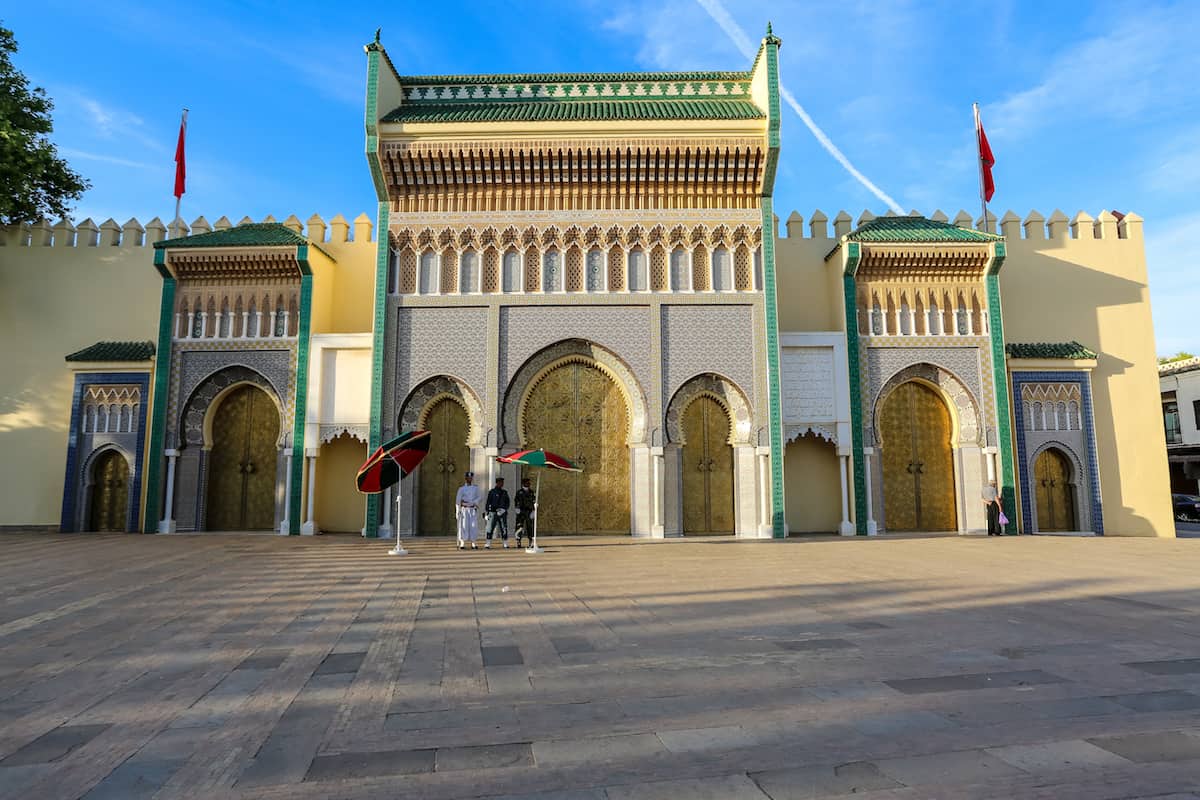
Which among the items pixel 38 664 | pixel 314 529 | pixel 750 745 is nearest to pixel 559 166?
pixel 314 529

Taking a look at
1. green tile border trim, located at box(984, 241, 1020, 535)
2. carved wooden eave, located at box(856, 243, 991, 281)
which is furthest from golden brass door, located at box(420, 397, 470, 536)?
green tile border trim, located at box(984, 241, 1020, 535)

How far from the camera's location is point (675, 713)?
3.15 metres

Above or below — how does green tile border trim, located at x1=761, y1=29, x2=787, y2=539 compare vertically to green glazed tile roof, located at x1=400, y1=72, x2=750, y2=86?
below

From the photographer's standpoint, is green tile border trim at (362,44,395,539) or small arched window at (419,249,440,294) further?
small arched window at (419,249,440,294)

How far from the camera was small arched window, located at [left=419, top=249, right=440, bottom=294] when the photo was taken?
14.7m

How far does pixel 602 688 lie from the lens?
3596mm

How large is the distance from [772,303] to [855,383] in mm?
2513

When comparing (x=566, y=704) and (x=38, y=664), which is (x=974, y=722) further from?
(x=38, y=664)

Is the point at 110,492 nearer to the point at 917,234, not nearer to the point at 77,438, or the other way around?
the point at 77,438

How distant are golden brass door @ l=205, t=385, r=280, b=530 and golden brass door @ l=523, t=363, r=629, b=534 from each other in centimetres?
Result: 587

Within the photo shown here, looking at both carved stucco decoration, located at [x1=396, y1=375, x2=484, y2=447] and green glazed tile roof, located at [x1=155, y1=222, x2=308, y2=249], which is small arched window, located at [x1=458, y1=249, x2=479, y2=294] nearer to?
carved stucco decoration, located at [x1=396, y1=375, x2=484, y2=447]

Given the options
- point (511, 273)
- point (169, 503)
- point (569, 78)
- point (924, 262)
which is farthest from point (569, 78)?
point (169, 503)

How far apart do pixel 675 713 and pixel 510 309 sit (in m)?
12.0

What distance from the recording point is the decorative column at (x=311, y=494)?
46.5 ft
